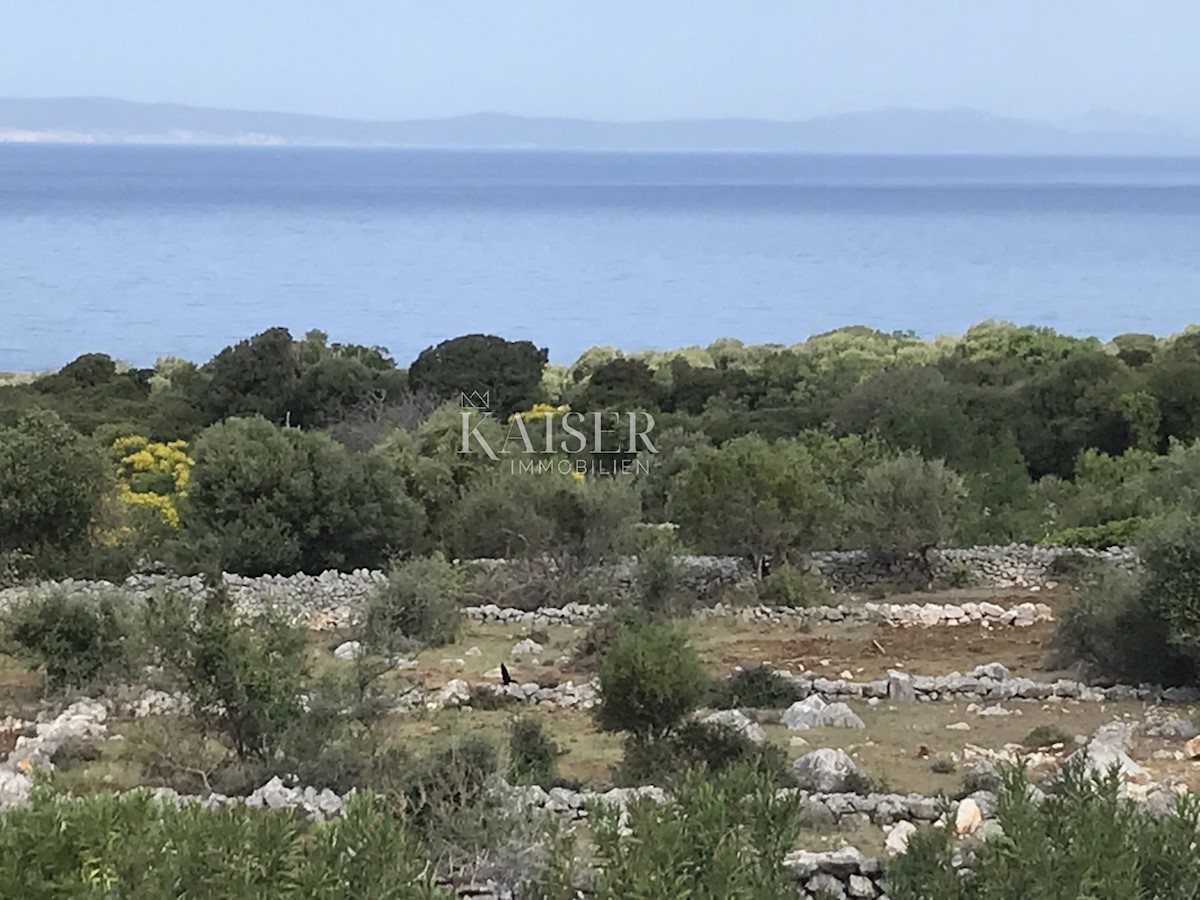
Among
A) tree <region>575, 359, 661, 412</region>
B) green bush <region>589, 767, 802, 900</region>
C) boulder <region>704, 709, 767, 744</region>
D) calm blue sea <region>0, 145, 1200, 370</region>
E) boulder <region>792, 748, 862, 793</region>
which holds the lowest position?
calm blue sea <region>0, 145, 1200, 370</region>

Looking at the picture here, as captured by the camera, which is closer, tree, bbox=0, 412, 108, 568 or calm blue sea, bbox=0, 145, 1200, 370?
tree, bbox=0, 412, 108, 568

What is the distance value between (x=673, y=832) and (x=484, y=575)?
38.6 ft

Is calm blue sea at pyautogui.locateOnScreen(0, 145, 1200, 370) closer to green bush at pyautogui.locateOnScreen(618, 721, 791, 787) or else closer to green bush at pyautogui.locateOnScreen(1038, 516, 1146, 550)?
green bush at pyautogui.locateOnScreen(1038, 516, 1146, 550)

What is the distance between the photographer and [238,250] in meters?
106

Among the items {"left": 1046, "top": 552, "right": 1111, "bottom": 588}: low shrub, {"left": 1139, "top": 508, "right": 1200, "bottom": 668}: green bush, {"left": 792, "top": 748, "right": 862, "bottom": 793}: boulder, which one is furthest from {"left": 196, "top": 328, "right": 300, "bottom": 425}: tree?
{"left": 792, "top": 748, "right": 862, "bottom": 793}: boulder

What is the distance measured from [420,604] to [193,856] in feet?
31.5

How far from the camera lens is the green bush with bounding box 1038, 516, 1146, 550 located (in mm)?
19203

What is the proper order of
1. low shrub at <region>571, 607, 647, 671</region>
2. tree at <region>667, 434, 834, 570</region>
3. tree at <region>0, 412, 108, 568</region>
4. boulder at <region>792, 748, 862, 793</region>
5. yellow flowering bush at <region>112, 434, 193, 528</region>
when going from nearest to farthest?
1. boulder at <region>792, 748, 862, 793</region>
2. low shrub at <region>571, 607, 647, 671</region>
3. tree at <region>0, 412, 108, 568</region>
4. tree at <region>667, 434, 834, 570</region>
5. yellow flowering bush at <region>112, 434, 193, 528</region>

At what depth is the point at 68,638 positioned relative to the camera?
484 inches

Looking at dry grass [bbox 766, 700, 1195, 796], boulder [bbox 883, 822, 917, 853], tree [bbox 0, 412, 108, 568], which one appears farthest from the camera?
tree [bbox 0, 412, 108, 568]

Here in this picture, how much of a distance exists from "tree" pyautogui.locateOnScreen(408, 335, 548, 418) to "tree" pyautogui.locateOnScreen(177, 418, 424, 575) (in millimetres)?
18284

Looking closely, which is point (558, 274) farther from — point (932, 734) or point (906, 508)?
point (932, 734)

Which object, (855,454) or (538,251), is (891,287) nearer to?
(538,251)

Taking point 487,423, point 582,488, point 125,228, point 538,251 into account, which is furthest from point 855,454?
point 125,228
